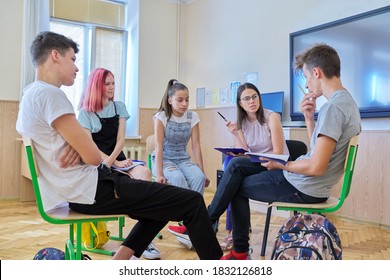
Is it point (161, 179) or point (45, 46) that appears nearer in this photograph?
point (45, 46)

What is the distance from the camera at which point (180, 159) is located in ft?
8.07

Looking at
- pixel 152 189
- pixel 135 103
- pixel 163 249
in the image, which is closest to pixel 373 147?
pixel 163 249

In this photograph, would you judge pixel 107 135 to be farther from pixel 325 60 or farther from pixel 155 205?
pixel 325 60

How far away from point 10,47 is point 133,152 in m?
1.75

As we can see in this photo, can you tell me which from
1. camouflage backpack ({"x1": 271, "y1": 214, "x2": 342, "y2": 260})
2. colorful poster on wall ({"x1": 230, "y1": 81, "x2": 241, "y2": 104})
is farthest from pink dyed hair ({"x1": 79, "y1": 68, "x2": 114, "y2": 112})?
colorful poster on wall ({"x1": 230, "y1": 81, "x2": 241, "y2": 104})

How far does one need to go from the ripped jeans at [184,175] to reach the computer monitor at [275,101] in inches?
59.8

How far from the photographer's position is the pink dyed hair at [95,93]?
220 centimetres

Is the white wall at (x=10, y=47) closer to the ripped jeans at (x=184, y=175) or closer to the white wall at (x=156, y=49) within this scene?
the white wall at (x=156, y=49)

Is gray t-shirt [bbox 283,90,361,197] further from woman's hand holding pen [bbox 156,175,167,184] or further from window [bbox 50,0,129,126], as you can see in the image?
window [bbox 50,0,129,126]

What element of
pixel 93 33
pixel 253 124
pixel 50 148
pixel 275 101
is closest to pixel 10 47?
pixel 93 33

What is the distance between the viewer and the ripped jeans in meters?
2.24

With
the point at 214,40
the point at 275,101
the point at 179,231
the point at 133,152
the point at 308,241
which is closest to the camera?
the point at 308,241

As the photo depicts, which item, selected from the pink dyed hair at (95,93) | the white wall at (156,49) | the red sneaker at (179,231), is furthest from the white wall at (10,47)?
the red sneaker at (179,231)
